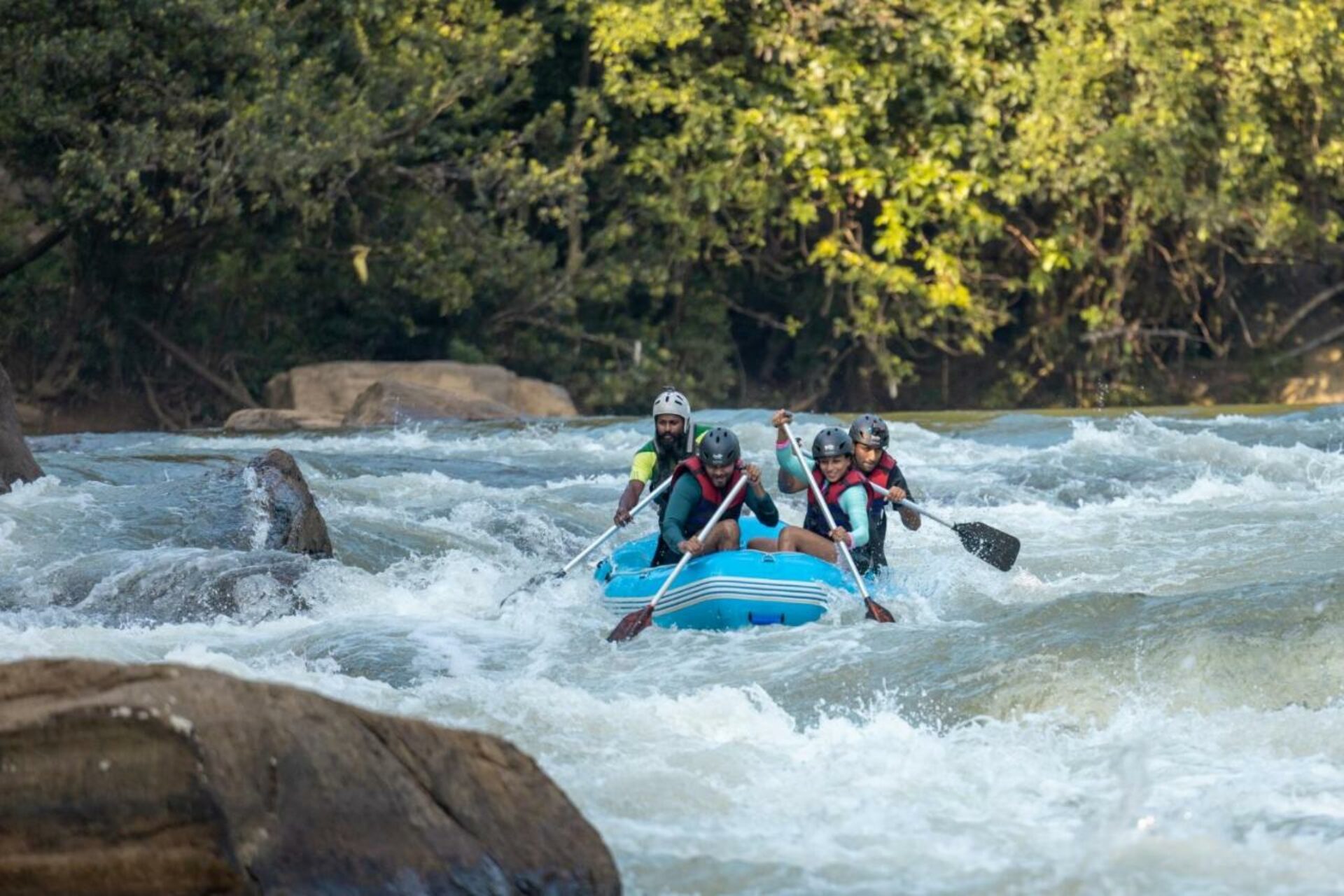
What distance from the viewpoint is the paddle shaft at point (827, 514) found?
9.05 metres

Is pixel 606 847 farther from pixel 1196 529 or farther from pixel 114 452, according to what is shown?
pixel 114 452

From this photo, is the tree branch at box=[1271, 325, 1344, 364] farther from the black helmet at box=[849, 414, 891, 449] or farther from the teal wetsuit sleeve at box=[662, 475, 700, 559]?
the teal wetsuit sleeve at box=[662, 475, 700, 559]

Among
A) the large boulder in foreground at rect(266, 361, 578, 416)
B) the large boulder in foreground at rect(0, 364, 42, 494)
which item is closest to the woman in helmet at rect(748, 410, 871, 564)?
the large boulder in foreground at rect(0, 364, 42, 494)

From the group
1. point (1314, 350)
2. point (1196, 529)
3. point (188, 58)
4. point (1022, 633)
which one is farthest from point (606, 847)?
point (1314, 350)

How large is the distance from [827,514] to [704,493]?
0.61m

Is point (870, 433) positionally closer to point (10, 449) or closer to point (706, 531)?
point (706, 531)

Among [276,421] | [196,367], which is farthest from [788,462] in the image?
[196,367]

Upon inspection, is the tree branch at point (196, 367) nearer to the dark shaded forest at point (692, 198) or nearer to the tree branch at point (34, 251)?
the dark shaded forest at point (692, 198)

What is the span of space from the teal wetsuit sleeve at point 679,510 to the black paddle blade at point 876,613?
1049mm

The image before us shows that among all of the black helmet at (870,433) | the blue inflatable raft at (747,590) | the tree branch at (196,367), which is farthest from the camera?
the tree branch at (196,367)

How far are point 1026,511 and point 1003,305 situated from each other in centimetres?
914

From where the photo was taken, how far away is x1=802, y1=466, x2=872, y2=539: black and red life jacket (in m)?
9.77

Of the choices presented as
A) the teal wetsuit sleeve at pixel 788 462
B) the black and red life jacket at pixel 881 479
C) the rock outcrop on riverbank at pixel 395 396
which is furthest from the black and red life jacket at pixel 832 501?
the rock outcrop on riverbank at pixel 395 396

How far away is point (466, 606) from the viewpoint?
32.1 ft
